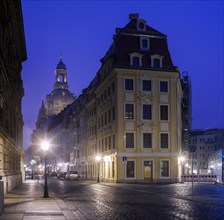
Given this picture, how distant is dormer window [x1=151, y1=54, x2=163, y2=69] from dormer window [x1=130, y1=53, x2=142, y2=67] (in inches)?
68.5

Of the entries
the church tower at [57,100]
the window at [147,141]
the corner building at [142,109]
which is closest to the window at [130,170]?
the corner building at [142,109]

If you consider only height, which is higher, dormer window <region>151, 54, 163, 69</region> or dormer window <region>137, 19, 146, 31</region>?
dormer window <region>137, 19, 146, 31</region>

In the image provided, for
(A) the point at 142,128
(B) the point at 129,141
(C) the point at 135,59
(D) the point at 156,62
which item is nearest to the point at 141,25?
(C) the point at 135,59

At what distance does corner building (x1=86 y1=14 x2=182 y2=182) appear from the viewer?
2255 inches

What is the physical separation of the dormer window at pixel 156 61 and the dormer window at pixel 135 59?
174 centimetres

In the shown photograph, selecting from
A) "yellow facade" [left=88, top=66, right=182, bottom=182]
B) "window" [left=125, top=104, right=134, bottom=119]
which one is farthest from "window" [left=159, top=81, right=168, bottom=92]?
"window" [left=125, top=104, right=134, bottom=119]

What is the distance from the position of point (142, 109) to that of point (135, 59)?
6.52 m

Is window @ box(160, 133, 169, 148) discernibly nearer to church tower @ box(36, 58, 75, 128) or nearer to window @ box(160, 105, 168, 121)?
window @ box(160, 105, 168, 121)

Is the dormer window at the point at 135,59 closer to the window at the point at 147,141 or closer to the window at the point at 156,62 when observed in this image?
the window at the point at 156,62

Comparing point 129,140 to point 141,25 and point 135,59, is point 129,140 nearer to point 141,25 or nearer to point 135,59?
point 135,59

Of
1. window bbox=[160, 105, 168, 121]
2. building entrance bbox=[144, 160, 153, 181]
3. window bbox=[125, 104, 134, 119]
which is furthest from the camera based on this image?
window bbox=[160, 105, 168, 121]

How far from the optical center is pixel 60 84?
19562 cm

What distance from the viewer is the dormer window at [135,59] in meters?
58.6

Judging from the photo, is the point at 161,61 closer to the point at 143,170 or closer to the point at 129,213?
the point at 143,170
